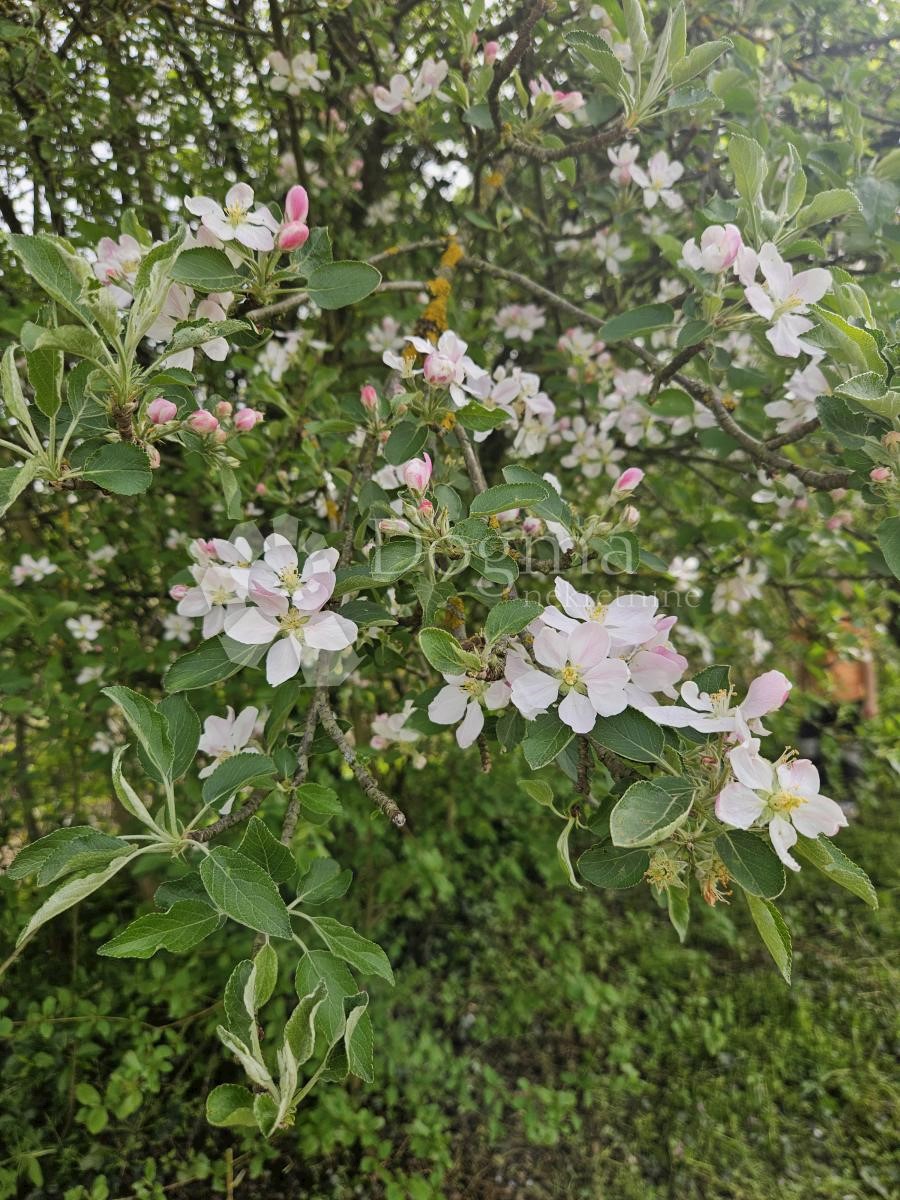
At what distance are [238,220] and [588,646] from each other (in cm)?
64

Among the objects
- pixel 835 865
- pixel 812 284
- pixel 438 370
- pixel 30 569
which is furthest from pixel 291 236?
pixel 30 569

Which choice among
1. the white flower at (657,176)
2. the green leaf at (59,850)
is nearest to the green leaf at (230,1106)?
the green leaf at (59,850)

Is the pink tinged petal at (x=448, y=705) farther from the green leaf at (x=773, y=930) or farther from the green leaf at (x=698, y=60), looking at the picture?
the green leaf at (x=698, y=60)

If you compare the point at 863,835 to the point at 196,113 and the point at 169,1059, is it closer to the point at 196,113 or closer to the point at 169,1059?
the point at 169,1059

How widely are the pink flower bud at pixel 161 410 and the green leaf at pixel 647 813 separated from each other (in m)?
0.64

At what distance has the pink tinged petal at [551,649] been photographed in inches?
29.4

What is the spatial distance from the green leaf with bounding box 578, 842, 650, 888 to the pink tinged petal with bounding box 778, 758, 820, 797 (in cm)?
16

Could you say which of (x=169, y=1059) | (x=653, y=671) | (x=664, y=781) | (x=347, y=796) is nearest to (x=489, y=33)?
(x=653, y=671)

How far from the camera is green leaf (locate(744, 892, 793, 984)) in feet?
2.25

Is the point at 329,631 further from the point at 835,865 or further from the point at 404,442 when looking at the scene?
the point at 835,865

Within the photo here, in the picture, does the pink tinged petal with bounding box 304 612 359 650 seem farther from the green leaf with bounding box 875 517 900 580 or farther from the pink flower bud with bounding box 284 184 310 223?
the green leaf with bounding box 875 517 900 580

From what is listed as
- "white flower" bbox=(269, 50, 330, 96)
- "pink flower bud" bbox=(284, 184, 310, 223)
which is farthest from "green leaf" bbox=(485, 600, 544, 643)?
"white flower" bbox=(269, 50, 330, 96)

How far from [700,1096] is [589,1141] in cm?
41

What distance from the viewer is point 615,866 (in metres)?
0.74
